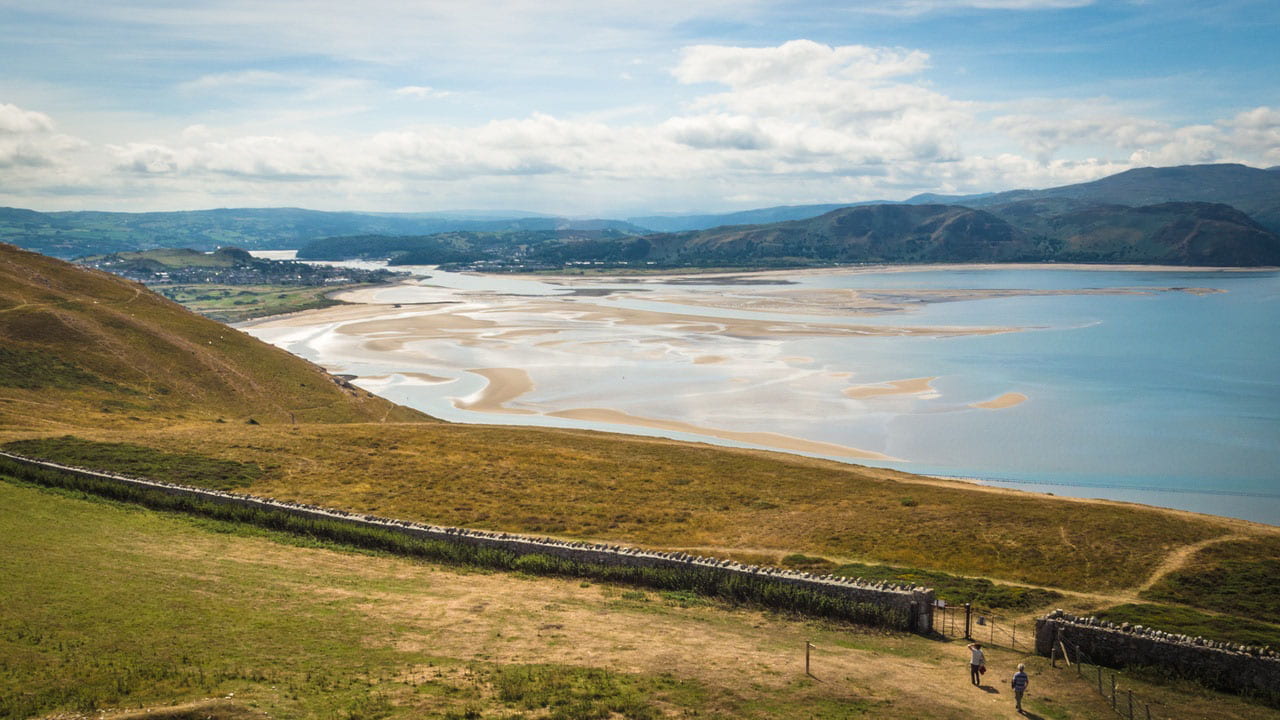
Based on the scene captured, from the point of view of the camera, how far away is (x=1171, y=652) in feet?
80.4

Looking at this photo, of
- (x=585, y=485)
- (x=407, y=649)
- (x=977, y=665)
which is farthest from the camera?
(x=585, y=485)

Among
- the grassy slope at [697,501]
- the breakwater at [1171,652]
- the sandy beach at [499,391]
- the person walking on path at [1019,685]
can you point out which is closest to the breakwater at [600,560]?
the breakwater at [1171,652]

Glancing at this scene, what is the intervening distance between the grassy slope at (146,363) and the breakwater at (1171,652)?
6130 centimetres

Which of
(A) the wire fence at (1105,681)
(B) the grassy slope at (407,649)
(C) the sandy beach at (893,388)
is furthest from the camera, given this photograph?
(C) the sandy beach at (893,388)

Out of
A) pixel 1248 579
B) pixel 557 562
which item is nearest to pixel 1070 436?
pixel 1248 579

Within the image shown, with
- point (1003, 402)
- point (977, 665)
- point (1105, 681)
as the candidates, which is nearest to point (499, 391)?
point (1003, 402)

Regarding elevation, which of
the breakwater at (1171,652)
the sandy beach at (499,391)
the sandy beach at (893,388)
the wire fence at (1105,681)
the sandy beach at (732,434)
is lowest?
the sandy beach at (732,434)

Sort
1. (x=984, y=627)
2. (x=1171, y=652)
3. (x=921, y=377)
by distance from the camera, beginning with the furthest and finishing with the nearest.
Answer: (x=921, y=377) < (x=984, y=627) < (x=1171, y=652)

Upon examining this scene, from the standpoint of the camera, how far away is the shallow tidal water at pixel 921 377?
214 feet

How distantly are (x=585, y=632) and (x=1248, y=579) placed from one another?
93.5 feet

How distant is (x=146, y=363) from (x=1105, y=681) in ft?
263

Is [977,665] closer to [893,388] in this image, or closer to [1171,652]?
[1171,652]

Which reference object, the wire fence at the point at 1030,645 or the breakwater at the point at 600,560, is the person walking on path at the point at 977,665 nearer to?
→ the wire fence at the point at 1030,645

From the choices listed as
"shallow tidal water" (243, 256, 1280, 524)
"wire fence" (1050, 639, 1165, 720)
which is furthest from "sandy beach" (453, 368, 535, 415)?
"wire fence" (1050, 639, 1165, 720)
